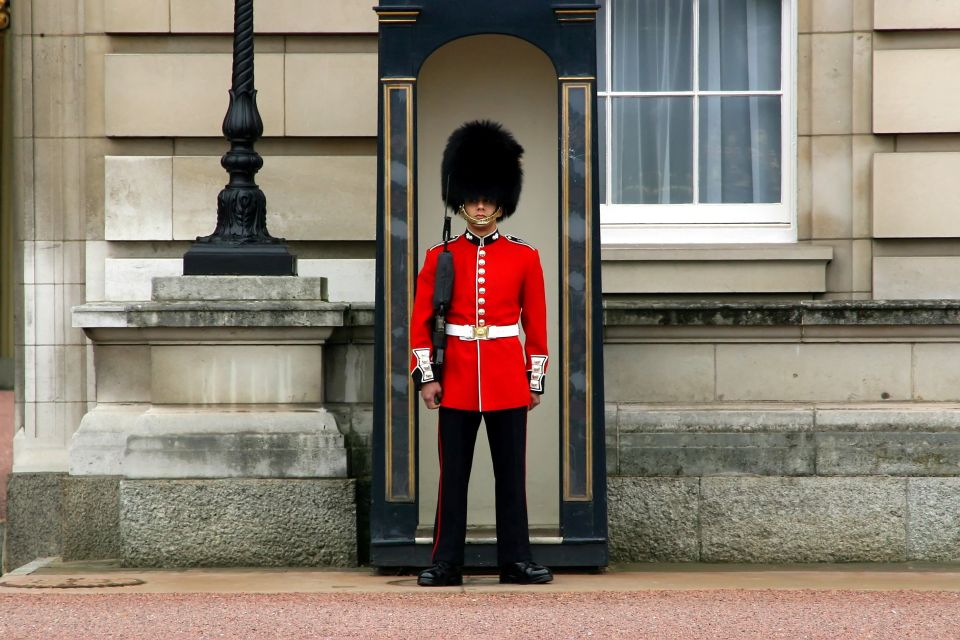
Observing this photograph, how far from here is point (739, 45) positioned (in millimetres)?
8258

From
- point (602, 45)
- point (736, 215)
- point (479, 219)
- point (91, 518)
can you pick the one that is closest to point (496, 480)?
point (479, 219)

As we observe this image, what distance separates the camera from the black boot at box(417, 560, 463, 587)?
6500mm

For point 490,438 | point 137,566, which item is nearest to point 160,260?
point 137,566

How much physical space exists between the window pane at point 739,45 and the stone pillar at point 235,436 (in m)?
2.49

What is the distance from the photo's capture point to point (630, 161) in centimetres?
827

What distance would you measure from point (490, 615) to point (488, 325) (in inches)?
51.7

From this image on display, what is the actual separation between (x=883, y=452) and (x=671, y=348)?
1.14m

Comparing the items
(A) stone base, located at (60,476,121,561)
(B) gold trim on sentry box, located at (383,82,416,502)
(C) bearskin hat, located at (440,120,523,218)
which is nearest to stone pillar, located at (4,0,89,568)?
(A) stone base, located at (60,476,121,561)

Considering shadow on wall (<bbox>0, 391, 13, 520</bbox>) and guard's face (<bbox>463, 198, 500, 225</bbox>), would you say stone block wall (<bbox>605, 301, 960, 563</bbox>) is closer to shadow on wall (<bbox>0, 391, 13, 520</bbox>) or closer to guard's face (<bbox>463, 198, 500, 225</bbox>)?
guard's face (<bbox>463, 198, 500, 225</bbox>)

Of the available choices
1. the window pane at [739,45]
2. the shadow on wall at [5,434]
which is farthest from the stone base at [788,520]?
the shadow on wall at [5,434]

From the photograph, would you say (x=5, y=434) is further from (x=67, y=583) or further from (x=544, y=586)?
(x=544, y=586)

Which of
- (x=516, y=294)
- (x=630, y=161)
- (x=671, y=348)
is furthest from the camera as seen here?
(x=630, y=161)

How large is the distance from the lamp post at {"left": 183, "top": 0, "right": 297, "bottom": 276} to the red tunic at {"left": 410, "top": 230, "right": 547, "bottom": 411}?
1.10 metres

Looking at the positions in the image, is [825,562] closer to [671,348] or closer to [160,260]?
[671,348]
